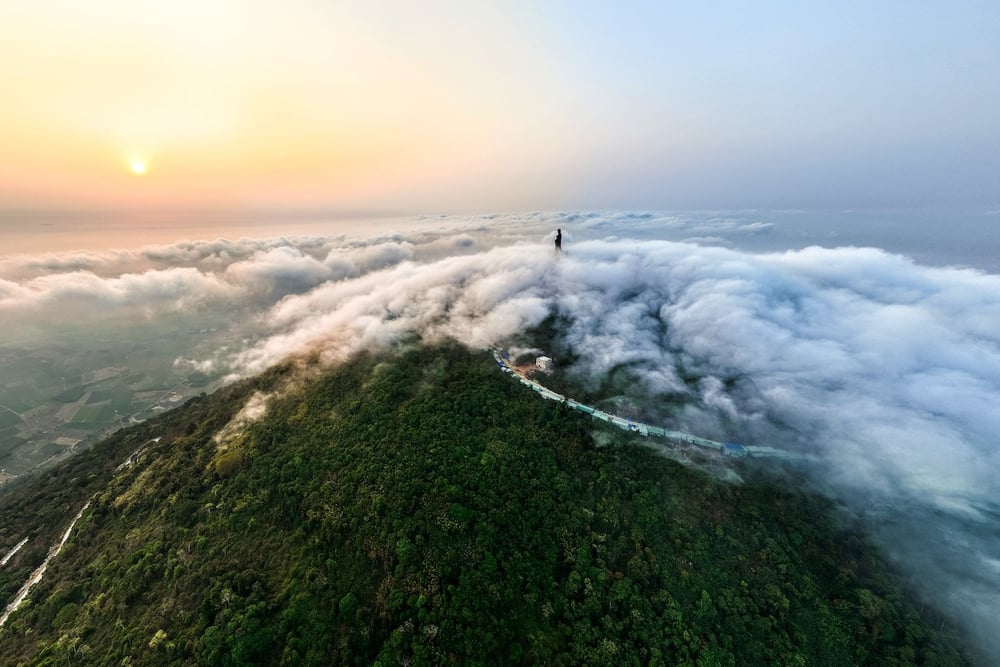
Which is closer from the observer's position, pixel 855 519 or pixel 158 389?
pixel 855 519

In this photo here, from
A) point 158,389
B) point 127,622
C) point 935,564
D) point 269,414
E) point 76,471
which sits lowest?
point 158,389

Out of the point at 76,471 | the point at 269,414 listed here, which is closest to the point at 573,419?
the point at 269,414

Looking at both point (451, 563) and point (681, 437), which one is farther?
point (681, 437)

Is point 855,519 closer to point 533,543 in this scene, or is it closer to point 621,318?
point 533,543

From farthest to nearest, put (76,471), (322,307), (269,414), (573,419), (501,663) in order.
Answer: (322,307) < (76,471) < (269,414) < (573,419) < (501,663)

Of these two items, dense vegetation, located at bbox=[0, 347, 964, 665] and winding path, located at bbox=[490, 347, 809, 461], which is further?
winding path, located at bbox=[490, 347, 809, 461]

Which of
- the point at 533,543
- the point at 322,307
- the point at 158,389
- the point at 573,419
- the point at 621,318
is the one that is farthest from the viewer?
the point at 158,389

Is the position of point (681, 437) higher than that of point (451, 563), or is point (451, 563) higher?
point (451, 563)

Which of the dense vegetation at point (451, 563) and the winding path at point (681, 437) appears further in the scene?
the winding path at point (681, 437)
